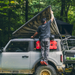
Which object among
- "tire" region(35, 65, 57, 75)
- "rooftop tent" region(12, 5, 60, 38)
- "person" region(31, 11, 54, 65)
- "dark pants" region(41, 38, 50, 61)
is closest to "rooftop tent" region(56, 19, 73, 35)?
"rooftop tent" region(12, 5, 60, 38)

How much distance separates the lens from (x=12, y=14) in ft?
52.9

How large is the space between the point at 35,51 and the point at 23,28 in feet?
4.99

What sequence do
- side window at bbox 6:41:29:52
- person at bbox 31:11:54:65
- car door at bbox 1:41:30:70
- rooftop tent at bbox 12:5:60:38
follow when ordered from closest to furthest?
person at bbox 31:11:54:65
car door at bbox 1:41:30:70
side window at bbox 6:41:29:52
rooftop tent at bbox 12:5:60:38

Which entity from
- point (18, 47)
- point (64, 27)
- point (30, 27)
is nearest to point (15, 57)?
point (18, 47)

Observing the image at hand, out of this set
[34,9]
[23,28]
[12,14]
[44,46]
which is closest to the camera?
[44,46]

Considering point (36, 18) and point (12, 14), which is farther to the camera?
point (12, 14)

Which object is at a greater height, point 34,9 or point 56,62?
point 34,9

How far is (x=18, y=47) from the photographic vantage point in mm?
8078

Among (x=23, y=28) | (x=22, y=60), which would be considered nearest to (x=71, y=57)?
(x=22, y=60)

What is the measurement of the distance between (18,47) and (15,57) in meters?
0.47

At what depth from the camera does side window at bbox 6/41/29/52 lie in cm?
797

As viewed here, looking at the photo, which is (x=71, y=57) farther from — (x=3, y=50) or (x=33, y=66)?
(x=3, y=50)

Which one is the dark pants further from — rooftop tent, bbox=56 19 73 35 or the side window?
rooftop tent, bbox=56 19 73 35

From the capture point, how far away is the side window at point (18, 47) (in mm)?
7971
